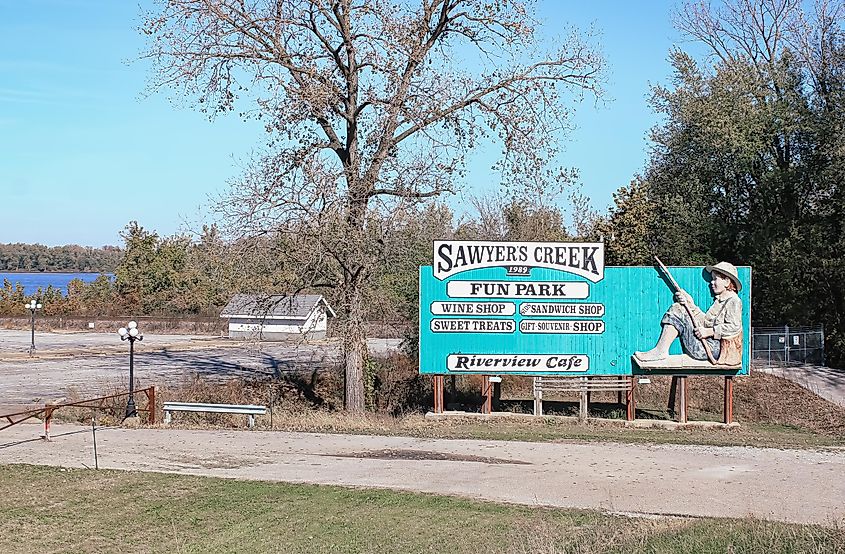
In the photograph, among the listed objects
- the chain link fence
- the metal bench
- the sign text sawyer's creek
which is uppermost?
the sign text sawyer's creek

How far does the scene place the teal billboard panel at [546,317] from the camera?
23.4 m

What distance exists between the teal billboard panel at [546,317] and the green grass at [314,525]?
942 cm

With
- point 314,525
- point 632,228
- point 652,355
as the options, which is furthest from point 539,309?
point 632,228

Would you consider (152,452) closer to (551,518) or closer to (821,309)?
(551,518)

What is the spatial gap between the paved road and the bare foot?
355 inches

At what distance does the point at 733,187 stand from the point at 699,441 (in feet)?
69.3

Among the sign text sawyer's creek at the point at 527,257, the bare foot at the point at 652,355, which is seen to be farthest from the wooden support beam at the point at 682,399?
the sign text sawyer's creek at the point at 527,257

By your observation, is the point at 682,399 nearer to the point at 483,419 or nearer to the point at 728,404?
the point at 728,404

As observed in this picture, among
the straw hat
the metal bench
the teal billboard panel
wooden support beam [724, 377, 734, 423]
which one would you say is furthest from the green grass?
the straw hat

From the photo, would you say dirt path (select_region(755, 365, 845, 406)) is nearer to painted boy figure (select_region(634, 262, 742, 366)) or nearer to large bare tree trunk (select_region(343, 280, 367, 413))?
painted boy figure (select_region(634, 262, 742, 366))

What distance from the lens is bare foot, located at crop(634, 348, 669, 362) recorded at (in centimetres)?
2317

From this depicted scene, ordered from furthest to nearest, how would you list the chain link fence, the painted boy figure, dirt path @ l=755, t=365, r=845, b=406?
the chain link fence → dirt path @ l=755, t=365, r=845, b=406 → the painted boy figure

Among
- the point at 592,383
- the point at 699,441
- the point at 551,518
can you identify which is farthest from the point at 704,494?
the point at 592,383

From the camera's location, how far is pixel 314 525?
12367 mm
